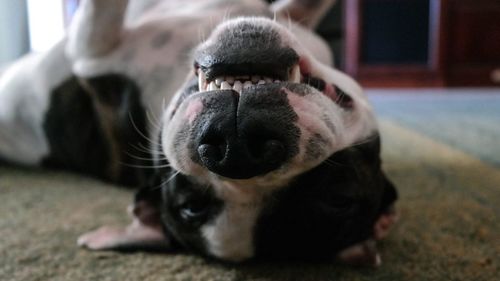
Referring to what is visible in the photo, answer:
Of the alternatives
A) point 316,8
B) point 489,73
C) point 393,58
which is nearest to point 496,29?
point 489,73

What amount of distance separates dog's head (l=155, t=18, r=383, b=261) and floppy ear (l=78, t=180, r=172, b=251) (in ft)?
0.16

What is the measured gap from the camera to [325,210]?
3.28ft

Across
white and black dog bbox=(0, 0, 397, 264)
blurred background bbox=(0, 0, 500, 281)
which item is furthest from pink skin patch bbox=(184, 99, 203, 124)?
blurred background bbox=(0, 0, 500, 281)

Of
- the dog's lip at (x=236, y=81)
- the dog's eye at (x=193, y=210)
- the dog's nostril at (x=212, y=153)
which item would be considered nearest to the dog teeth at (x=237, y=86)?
the dog's lip at (x=236, y=81)

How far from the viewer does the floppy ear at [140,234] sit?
1.18m

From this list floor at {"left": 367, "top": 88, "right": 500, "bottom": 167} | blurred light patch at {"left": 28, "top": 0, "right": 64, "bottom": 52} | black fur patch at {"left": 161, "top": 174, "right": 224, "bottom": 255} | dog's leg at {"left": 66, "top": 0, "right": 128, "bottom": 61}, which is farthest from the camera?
blurred light patch at {"left": 28, "top": 0, "right": 64, "bottom": 52}

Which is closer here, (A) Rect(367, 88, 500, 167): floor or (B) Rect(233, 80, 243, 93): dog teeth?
(B) Rect(233, 80, 243, 93): dog teeth

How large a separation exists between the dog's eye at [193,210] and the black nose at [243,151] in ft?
0.66

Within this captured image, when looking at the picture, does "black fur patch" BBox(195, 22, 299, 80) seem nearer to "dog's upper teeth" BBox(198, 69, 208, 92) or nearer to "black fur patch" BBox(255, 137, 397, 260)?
"dog's upper teeth" BBox(198, 69, 208, 92)

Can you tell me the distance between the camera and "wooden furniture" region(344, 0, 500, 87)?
15.8 ft

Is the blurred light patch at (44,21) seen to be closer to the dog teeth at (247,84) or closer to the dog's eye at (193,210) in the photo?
the dog's eye at (193,210)

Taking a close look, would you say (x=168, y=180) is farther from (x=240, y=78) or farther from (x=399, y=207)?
(x=399, y=207)

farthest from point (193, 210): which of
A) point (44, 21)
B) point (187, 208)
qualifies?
point (44, 21)

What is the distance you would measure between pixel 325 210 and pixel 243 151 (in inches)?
10.3
